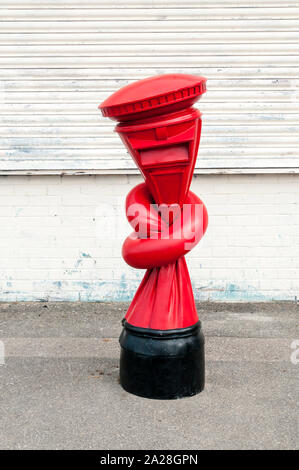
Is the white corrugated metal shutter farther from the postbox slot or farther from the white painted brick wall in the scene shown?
the postbox slot

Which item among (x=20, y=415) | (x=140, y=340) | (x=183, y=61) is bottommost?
(x=20, y=415)

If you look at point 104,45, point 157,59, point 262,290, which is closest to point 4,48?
point 104,45

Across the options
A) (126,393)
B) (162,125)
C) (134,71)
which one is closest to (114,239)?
(134,71)

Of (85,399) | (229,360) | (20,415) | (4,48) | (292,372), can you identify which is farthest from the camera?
(4,48)

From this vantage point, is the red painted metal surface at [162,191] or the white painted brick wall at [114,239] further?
the white painted brick wall at [114,239]

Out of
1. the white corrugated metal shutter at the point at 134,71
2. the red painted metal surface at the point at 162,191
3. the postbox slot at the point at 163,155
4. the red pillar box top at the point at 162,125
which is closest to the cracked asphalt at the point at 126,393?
the red painted metal surface at the point at 162,191

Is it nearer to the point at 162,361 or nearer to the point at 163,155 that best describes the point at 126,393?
the point at 162,361

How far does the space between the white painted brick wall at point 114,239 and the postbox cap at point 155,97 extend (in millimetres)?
3069

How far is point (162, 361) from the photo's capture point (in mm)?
3896

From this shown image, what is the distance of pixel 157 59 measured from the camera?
6555mm

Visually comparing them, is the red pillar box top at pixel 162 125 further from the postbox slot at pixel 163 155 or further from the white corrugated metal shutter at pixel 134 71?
the white corrugated metal shutter at pixel 134 71

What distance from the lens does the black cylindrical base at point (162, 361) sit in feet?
12.8

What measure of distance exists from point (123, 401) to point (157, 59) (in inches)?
159

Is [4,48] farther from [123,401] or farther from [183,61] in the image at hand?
[123,401]
